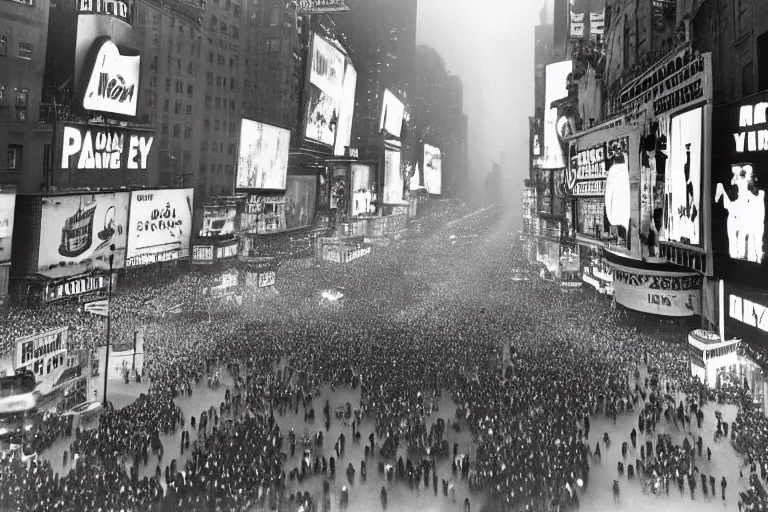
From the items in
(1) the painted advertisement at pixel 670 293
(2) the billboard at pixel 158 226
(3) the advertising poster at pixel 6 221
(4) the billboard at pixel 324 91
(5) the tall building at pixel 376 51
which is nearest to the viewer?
(3) the advertising poster at pixel 6 221

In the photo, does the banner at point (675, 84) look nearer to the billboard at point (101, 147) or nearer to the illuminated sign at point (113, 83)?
the illuminated sign at point (113, 83)

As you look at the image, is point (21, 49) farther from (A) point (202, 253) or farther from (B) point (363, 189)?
(B) point (363, 189)

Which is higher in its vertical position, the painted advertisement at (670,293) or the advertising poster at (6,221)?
the advertising poster at (6,221)

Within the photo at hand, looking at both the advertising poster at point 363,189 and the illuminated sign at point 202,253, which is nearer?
the illuminated sign at point 202,253

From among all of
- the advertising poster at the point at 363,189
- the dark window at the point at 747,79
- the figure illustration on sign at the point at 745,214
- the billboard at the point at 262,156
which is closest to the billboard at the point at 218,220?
the billboard at the point at 262,156

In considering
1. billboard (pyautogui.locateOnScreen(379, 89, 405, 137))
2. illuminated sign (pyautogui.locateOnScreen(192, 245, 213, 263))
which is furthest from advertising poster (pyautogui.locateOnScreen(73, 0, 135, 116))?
billboard (pyautogui.locateOnScreen(379, 89, 405, 137))

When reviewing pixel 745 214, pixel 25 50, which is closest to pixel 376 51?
pixel 25 50
